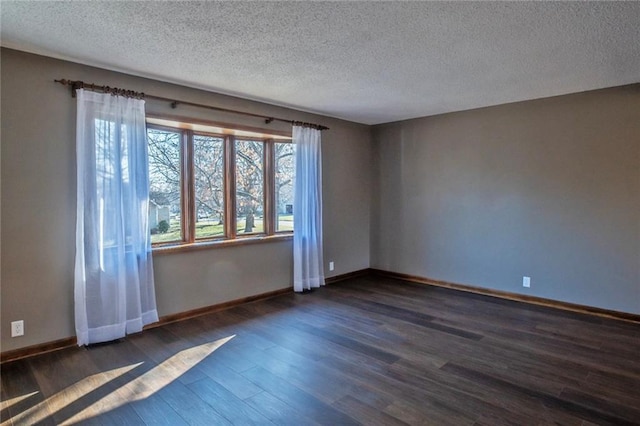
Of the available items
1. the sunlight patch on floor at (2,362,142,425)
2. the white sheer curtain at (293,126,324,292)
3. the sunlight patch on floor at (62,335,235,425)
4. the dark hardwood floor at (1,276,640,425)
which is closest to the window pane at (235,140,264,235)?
the white sheer curtain at (293,126,324,292)

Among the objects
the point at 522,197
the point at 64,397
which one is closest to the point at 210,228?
the point at 64,397

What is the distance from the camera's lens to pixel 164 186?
3.83 m

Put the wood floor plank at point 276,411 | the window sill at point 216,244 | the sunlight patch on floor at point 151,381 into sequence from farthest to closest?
the window sill at point 216,244 < the sunlight patch on floor at point 151,381 < the wood floor plank at point 276,411

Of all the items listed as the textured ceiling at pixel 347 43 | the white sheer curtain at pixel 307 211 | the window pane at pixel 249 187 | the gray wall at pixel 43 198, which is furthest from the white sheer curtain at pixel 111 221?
the white sheer curtain at pixel 307 211

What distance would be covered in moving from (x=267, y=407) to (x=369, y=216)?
4145 mm

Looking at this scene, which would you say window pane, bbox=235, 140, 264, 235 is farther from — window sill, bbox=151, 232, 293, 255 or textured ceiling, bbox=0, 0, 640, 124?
textured ceiling, bbox=0, 0, 640, 124

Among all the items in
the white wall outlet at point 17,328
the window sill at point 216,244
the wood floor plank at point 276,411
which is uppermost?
the window sill at point 216,244

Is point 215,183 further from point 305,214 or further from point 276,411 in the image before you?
point 276,411

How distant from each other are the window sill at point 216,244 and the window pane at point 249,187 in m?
0.17

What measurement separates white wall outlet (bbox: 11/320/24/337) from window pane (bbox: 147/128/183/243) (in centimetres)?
125

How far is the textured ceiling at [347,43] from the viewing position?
87.0 inches

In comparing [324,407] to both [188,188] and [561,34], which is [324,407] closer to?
[188,188]

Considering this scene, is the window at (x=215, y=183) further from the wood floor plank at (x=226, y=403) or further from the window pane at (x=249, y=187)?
the wood floor plank at (x=226, y=403)

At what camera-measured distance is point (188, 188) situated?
3.98m
